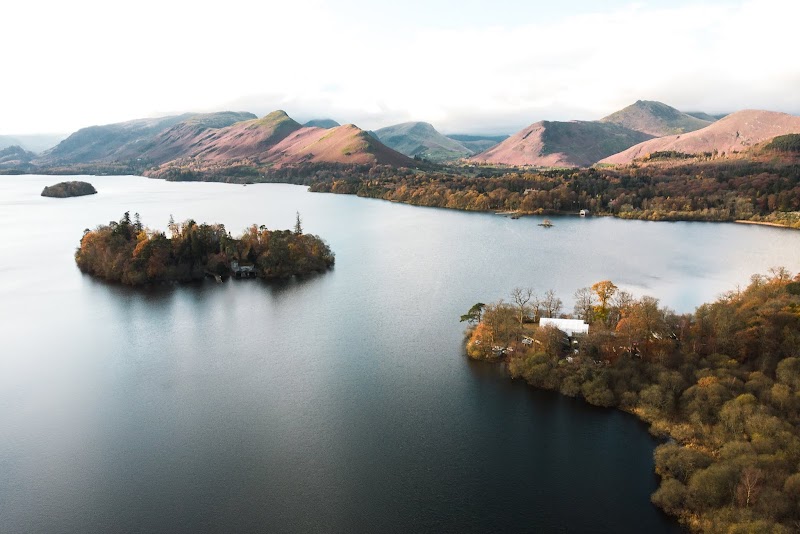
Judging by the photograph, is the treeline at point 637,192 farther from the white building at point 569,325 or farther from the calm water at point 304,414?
the white building at point 569,325

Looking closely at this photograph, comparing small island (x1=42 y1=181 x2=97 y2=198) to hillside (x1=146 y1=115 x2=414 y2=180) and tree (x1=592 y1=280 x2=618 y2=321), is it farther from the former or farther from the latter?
tree (x1=592 y1=280 x2=618 y2=321)

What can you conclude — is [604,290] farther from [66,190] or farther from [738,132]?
[738,132]

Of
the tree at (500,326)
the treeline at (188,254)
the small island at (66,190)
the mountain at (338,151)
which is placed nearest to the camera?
the tree at (500,326)

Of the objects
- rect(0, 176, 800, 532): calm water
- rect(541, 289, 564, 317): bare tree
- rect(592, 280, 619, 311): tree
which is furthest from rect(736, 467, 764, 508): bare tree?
rect(541, 289, 564, 317): bare tree

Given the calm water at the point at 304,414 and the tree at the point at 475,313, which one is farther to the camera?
the tree at the point at 475,313

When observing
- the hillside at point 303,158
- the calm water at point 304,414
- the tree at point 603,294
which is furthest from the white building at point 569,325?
the hillside at point 303,158
